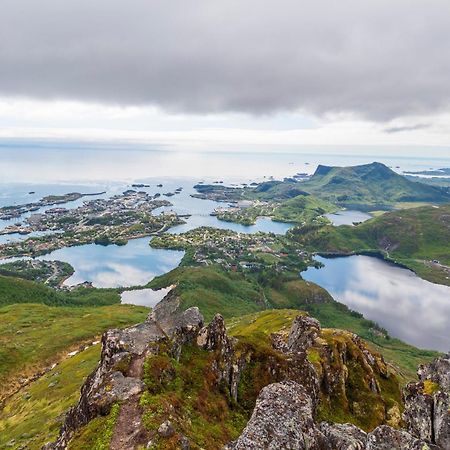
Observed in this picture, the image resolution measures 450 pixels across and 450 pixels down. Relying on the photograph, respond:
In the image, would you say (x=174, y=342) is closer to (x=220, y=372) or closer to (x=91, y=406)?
(x=220, y=372)

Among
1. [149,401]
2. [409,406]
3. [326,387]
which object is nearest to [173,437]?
[149,401]

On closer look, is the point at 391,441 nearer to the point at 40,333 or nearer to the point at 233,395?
the point at 233,395

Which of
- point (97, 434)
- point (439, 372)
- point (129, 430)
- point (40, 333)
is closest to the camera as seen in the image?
point (129, 430)

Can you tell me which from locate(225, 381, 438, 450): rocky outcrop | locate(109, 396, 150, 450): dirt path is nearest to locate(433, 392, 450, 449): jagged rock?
locate(225, 381, 438, 450): rocky outcrop

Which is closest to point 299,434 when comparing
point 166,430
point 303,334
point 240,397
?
point 166,430

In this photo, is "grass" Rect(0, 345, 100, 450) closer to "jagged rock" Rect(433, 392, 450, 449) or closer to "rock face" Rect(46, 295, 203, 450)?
"rock face" Rect(46, 295, 203, 450)

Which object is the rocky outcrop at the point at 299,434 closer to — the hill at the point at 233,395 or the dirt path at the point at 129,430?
the hill at the point at 233,395
